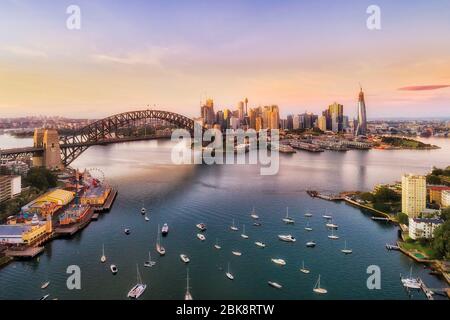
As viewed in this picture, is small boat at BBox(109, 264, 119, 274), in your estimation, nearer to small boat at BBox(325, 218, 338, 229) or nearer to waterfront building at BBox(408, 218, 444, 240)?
small boat at BBox(325, 218, 338, 229)

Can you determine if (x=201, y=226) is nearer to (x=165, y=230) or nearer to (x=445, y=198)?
(x=165, y=230)

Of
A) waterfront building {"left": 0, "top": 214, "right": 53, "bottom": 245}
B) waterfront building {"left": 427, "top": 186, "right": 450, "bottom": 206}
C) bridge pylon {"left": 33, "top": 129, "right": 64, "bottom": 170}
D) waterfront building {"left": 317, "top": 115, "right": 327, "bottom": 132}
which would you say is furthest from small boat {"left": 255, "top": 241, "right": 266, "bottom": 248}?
waterfront building {"left": 317, "top": 115, "right": 327, "bottom": 132}

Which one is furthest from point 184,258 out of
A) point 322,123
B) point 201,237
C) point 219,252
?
point 322,123

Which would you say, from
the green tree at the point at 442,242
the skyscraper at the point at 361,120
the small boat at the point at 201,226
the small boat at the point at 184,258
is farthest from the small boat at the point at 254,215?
the skyscraper at the point at 361,120

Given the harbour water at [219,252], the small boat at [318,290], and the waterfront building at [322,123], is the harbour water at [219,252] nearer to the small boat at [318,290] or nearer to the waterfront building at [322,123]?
the small boat at [318,290]

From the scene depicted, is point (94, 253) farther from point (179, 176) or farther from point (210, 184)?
point (179, 176)

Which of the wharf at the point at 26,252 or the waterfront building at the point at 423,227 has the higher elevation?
the waterfront building at the point at 423,227
